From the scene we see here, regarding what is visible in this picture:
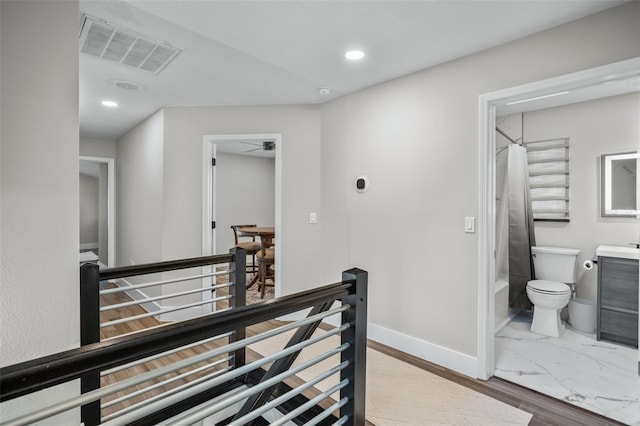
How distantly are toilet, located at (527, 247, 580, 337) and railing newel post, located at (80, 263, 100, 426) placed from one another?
3.52 metres

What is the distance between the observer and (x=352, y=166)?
10.4 ft

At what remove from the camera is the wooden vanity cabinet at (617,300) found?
2.78 meters

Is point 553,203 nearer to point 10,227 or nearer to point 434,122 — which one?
point 434,122

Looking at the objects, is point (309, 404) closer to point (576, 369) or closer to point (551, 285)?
point (576, 369)

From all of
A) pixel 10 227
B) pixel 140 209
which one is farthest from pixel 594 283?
pixel 140 209

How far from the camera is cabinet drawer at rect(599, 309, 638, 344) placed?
2.78m

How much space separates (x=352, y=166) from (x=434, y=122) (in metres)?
0.88

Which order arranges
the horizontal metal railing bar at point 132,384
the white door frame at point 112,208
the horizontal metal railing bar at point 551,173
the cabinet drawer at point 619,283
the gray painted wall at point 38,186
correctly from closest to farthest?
the horizontal metal railing bar at point 132,384 < the gray painted wall at point 38,186 < the cabinet drawer at point 619,283 < the horizontal metal railing bar at point 551,173 < the white door frame at point 112,208

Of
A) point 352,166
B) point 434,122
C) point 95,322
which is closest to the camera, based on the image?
point 95,322

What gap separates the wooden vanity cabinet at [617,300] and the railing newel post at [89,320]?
382 centimetres

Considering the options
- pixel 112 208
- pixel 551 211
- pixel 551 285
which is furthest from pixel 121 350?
pixel 112 208

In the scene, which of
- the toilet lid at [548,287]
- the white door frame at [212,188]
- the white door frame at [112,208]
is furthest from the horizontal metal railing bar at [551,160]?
the white door frame at [112,208]

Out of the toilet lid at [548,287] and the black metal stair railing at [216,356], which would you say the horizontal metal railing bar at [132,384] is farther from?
the toilet lid at [548,287]

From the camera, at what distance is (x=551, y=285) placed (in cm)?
319
